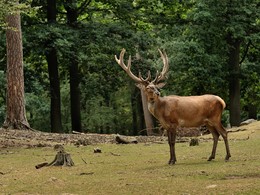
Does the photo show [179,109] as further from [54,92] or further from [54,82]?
[54,82]

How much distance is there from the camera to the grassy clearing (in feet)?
28.6

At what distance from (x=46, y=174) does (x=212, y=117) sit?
12.3ft

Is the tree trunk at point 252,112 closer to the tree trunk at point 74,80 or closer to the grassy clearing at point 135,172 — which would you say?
the tree trunk at point 74,80

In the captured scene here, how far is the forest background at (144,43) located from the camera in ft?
87.0

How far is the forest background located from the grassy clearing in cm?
1101

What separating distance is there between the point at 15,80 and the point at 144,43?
907 centimetres

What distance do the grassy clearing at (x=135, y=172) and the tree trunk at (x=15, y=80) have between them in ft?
13.9

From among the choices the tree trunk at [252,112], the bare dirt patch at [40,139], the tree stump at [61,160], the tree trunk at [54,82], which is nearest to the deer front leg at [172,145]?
the tree stump at [61,160]

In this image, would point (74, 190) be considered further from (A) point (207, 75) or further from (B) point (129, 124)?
(B) point (129, 124)

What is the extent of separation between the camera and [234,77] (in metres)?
29.4

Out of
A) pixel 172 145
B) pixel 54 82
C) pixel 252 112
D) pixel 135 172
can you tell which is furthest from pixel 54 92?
pixel 135 172

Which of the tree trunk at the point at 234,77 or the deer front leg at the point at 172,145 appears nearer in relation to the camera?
the deer front leg at the point at 172,145

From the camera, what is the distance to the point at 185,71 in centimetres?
2831

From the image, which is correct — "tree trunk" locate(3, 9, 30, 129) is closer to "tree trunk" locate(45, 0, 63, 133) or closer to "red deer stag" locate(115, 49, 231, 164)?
"tree trunk" locate(45, 0, 63, 133)
